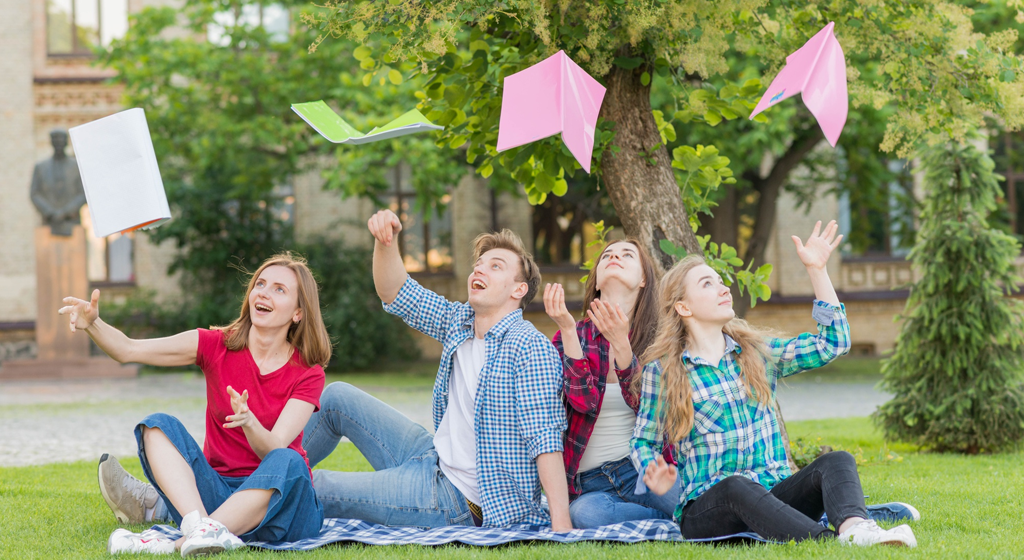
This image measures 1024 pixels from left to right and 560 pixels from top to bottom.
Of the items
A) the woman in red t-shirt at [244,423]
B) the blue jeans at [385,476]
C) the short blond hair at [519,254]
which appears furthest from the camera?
the short blond hair at [519,254]

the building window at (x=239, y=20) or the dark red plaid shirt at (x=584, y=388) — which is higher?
the building window at (x=239, y=20)

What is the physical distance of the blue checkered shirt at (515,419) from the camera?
3604 millimetres

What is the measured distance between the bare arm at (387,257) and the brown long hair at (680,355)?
1.17m

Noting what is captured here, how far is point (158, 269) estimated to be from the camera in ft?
64.3

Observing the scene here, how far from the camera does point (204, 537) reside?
333 cm

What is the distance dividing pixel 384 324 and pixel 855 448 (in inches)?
475

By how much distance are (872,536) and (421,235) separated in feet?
56.7

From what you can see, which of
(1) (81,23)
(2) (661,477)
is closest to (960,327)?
(2) (661,477)

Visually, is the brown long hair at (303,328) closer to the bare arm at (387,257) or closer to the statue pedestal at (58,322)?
the bare arm at (387,257)

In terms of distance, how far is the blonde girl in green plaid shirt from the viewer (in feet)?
11.0

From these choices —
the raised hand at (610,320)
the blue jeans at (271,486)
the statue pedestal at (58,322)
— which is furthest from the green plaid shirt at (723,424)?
the statue pedestal at (58,322)

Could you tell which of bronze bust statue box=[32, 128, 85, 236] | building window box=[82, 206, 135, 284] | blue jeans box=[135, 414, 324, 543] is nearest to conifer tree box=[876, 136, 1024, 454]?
blue jeans box=[135, 414, 324, 543]

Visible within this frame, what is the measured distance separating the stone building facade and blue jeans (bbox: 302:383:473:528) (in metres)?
14.8

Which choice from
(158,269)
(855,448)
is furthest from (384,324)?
(855,448)
